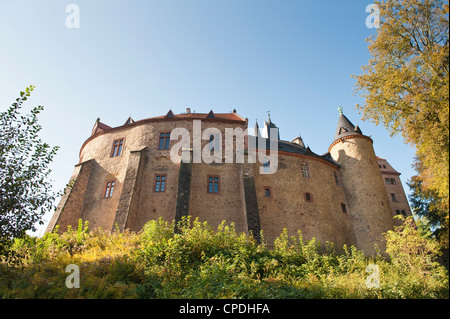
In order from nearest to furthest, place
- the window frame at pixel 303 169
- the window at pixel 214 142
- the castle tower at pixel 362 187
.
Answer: the window at pixel 214 142
the castle tower at pixel 362 187
the window frame at pixel 303 169

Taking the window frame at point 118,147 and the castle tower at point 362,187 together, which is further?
the window frame at point 118,147

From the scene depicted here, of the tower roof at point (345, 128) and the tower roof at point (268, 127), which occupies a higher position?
the tower roof at point (268, 127)

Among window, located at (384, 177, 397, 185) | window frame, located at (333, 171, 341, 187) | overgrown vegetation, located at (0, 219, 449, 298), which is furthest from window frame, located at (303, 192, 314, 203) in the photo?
window, located at (384, 177, 397, 185)

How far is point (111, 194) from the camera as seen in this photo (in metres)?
20.2

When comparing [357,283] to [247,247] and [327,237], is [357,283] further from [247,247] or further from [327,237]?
[327,237]

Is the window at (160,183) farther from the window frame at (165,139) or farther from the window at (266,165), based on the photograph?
the window at (266,165)

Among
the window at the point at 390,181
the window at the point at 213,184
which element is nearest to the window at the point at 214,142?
the window at the point at 213,184

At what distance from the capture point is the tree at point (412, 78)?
9328 mm

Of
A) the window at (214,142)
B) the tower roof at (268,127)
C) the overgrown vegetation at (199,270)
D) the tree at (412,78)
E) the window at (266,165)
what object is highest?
the tower roof at (268,127)

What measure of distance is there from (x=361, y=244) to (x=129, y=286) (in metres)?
19.3

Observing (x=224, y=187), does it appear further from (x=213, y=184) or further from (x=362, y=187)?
(x=362, y=187)

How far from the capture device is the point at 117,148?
888 inches

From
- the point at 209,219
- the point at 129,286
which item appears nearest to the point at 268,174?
the point at 209,219

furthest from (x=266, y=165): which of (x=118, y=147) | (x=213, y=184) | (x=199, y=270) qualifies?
(x=199, y=270)
